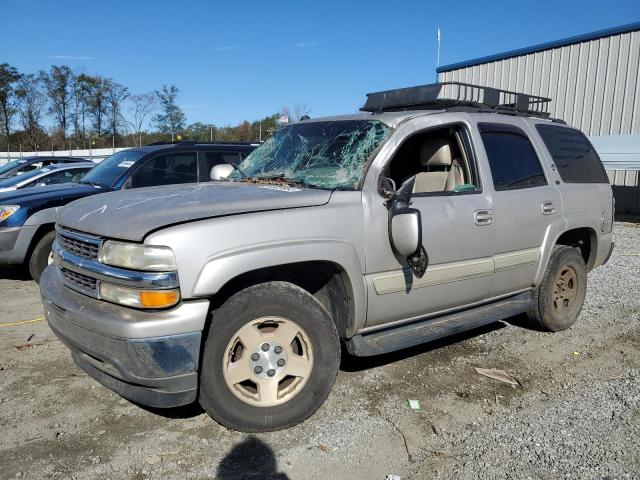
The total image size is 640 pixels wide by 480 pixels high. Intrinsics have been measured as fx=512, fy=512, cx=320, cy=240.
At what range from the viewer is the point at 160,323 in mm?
2621

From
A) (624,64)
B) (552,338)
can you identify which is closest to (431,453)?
(552,338)

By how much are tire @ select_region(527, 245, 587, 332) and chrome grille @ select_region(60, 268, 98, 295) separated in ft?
12.3

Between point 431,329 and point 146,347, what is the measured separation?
2058 millimetres

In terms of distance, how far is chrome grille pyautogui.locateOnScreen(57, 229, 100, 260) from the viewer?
2.94 meters

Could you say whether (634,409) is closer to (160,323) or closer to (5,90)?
(160,323)

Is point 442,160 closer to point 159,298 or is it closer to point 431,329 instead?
point 431,329

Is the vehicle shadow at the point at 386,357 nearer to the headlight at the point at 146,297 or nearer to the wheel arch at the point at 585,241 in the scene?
the wheel arch at the point at 585,241

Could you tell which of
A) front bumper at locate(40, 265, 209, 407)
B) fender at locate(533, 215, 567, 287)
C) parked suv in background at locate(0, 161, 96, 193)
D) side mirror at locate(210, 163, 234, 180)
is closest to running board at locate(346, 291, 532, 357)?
fender at locate(533, 215, 567, 287)

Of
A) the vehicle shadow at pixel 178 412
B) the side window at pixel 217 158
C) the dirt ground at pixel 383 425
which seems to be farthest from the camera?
the side window at pixel 217 158

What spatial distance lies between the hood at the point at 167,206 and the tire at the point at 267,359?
0.50 m

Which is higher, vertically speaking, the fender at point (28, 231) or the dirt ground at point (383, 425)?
the fender at point (28, 231)

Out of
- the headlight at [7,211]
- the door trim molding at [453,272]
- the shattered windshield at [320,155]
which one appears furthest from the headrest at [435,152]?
the headlight at [7,211]

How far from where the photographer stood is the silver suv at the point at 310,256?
2.70 m

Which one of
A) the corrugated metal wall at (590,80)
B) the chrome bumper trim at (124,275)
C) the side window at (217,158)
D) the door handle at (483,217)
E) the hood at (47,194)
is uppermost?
the corrugated metal wall at (590,80)
